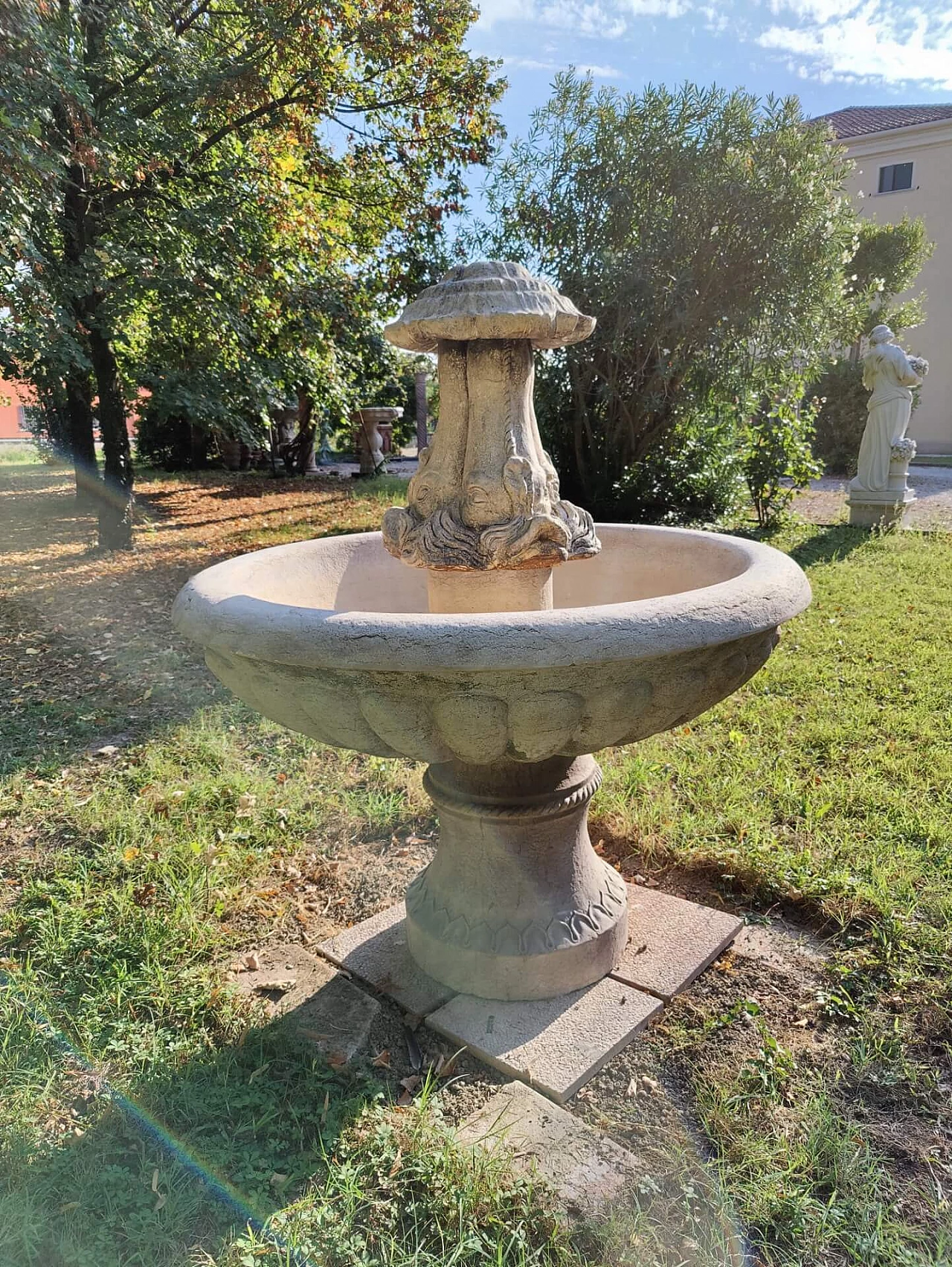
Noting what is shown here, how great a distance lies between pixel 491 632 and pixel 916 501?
11983 millimetres

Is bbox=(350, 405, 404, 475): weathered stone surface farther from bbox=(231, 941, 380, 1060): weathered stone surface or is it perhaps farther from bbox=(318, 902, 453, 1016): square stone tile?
bbox=(231, 941, 380, 1060): weathered stone surface

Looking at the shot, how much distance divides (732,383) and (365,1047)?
25.6 ft

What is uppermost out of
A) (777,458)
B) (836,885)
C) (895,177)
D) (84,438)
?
(895,177)

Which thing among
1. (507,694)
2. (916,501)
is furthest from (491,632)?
(916,501)

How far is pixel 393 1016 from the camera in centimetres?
230

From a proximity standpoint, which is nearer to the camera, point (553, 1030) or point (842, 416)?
point (553, 1030)

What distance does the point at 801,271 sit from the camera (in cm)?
792

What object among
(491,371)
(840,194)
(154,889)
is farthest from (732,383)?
(154,889)

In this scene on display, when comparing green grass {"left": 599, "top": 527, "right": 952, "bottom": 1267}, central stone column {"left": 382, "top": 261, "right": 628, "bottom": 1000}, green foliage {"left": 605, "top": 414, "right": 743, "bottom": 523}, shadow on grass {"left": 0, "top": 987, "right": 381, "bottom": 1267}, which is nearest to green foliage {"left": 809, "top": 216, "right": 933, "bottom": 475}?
green foliage {"left": 605, "top": 414, "right": 743, "bottom": 523}

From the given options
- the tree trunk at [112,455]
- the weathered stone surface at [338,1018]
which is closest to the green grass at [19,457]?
the tree trunk at [112,455]

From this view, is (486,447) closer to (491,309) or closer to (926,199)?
(491,309)

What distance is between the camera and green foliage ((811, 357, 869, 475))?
52.6 ft

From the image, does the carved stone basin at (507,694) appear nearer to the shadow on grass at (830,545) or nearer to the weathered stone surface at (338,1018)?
the weathered stone surface at (338,1018)

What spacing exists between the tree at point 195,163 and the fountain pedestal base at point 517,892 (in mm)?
4862
